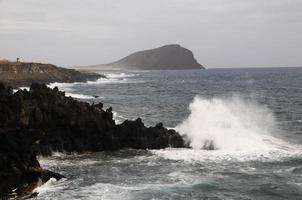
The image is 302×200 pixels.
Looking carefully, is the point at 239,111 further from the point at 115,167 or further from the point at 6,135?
the point at 6,135

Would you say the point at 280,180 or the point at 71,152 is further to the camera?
the point at 71,152

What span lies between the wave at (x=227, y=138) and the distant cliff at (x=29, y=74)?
173 feet

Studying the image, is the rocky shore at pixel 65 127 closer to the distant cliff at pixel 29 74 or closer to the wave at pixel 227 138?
the wave at pixel 227 138

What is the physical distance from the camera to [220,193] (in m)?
21.5

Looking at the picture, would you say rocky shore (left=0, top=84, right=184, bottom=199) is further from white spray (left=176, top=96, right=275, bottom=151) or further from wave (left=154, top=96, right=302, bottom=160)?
white spray (left=176, top=96, right=275, bottom=151)

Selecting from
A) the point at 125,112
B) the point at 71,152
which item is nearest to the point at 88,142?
the point at 71,152

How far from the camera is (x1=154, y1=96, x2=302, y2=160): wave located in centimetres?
2995

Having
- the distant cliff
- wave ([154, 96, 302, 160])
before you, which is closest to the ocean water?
wave ([154, 96, 302, 160])

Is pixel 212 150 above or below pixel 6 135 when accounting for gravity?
below

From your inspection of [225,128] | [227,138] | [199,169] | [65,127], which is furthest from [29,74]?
[199,169]

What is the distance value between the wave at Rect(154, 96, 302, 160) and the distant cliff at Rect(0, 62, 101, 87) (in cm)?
5279

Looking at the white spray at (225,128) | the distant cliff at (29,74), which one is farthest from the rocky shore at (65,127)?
the distant cliff at (29,74)

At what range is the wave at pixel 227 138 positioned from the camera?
29953mm

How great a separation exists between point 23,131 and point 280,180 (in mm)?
15823
